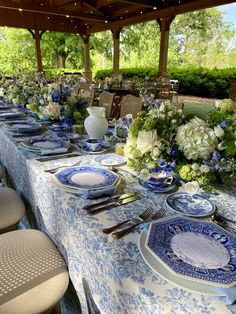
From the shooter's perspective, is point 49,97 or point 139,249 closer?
point 139,249

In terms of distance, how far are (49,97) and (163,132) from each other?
1360mm

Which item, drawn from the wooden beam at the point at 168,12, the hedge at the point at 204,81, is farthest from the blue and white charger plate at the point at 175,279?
the hedge at the point at 204,81

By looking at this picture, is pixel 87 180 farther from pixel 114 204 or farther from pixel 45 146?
pixel 45 146

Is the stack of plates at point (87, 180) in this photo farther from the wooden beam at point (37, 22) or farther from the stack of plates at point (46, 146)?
the wooden beam at point (37, 22)

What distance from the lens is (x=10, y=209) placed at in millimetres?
1395

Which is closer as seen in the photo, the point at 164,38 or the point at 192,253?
the point at 192,253

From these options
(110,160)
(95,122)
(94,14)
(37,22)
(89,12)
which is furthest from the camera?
(37,22)

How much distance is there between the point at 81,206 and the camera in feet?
2.88

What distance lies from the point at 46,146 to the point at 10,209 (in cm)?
40

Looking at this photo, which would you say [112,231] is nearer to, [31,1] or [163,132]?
[163,132]

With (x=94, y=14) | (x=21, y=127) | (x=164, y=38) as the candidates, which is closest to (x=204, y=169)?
(x=21, y=127)

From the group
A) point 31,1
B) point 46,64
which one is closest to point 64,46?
point 46,64

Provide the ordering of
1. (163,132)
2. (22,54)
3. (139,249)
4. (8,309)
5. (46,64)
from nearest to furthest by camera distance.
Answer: (139,249) < (8,309) < (163,132) < (22,54) < (46,64)

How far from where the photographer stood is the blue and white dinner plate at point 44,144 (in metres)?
1.47
